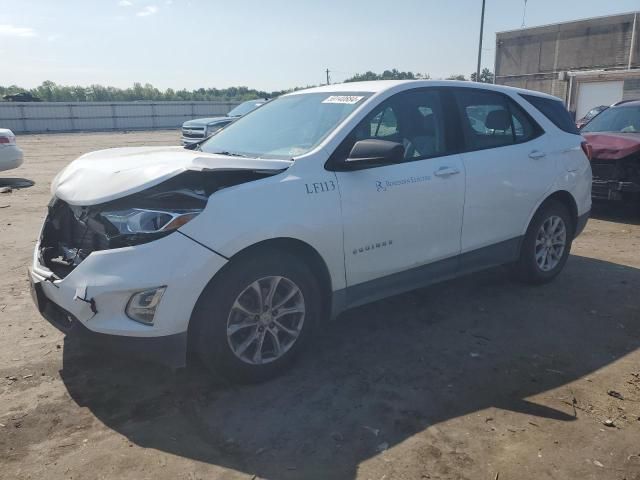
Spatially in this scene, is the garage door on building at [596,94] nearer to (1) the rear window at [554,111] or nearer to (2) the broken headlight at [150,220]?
(1) the rear window at [554,111]

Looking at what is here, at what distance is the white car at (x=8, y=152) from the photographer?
11.7m

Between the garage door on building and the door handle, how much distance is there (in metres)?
30.1

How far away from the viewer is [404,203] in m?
3.92

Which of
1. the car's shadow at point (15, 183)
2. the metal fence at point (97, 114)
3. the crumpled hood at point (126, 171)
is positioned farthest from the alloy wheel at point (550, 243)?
the metal fence at point (97, 114)

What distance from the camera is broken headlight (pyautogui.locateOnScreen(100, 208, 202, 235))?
9.87ft

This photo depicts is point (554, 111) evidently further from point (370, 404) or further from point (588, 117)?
point (588, 117)

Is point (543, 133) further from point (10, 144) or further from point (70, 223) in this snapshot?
point (10, 144)

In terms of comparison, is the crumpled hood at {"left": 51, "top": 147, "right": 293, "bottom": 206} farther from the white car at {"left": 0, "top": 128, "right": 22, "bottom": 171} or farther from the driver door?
the white car at {"left": 0, "top": 128, "right": 22, "bottom": 171}

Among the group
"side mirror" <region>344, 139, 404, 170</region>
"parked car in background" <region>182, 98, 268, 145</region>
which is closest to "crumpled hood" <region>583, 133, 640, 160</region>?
"side mirror" <region>344, 139, 404, 170</region>

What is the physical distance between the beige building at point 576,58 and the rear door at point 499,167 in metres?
29.4

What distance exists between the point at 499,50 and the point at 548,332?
46765 millimetres

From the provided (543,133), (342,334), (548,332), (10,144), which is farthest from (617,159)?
(10,144)

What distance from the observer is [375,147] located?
349 centimetres

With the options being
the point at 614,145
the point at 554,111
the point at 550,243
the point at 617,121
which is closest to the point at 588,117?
the point at 617,121
